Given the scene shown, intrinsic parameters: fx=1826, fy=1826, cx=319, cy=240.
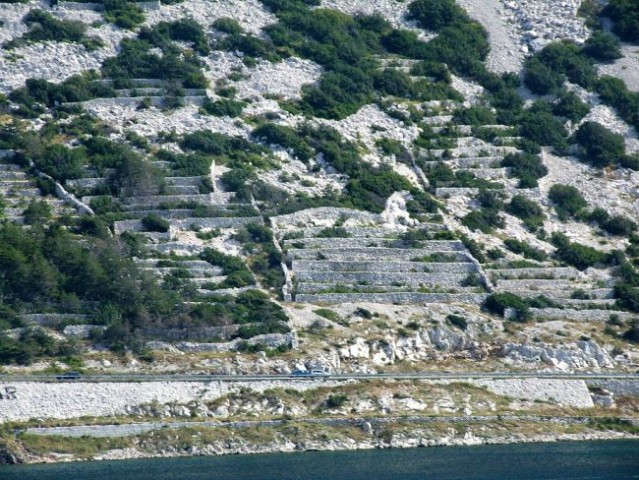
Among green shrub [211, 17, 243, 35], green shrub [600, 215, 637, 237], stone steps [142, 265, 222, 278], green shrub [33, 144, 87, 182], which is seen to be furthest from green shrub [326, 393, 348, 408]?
green shrub [211, 17, 243, 35]

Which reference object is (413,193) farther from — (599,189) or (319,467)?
(319,467)

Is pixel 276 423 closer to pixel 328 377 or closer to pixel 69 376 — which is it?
pixel 328 377

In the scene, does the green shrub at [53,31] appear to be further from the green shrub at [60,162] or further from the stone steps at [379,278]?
the stone steps at [379,278]

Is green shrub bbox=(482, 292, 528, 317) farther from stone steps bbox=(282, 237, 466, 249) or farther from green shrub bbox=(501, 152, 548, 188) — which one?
green shrub bbox=(501, 152, 548, 188)

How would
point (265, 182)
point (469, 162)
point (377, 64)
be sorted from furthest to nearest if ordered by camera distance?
point (377, 64), point (469, 162), point (265, 182)

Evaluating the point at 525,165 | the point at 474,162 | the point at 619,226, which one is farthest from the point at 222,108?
the point at 619,226

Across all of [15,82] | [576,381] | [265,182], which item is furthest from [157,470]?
[15,82]

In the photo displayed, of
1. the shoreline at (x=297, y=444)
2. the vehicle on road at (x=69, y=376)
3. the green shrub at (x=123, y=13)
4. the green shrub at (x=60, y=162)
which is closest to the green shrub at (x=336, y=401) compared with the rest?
the shoreline at (x=297, y=444)
